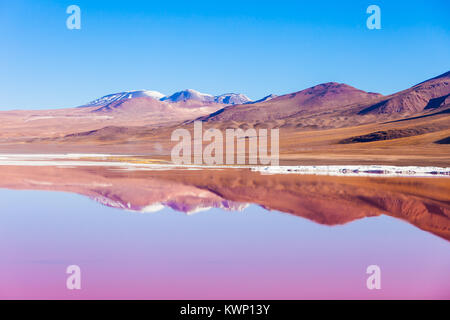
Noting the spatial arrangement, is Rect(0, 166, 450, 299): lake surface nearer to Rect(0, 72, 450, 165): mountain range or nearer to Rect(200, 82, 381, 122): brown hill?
Rect(0, 72, 450, 165): mountain range

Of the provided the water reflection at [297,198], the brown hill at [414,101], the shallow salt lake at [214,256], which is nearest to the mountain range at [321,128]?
the brown hill at [414,101]

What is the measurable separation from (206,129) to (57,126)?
67525 millimetres

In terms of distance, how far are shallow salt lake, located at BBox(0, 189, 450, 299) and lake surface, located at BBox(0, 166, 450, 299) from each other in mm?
15

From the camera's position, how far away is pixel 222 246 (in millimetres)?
7379

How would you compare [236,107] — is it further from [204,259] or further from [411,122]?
[204,259]

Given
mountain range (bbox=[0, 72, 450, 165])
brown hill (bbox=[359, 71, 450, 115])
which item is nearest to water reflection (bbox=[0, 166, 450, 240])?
mountain range (bbox=[0, 72, 450, 165])

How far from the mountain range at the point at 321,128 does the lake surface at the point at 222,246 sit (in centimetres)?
2541

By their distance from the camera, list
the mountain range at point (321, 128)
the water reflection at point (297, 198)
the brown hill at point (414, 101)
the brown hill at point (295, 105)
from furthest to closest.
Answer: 1. the brown hill at point (295, 105)
2. the brown hill at point (414, 101)
3. the mountain range at point (321, 128)
4. the water reflection at point (297, 198)

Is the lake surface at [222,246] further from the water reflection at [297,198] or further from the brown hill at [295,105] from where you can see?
the brown hill at [295,105]

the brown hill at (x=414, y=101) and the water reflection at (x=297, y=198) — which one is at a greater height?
the brown hill at (x=414, y=101)

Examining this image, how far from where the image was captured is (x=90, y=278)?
566 cm

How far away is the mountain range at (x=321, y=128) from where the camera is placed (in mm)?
49344

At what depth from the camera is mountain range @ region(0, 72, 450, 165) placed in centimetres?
4934

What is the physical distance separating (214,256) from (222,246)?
25.1 inches
